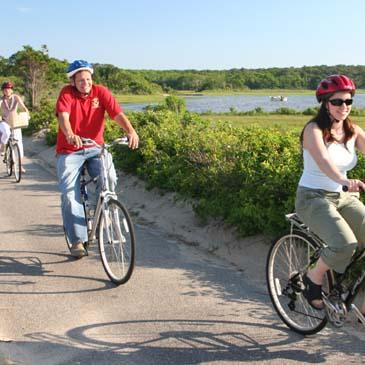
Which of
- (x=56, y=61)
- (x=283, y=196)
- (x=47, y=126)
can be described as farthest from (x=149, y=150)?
(x=56, y=61)

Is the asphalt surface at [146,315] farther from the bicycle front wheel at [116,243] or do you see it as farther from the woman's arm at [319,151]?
the woman's arm at [319,151]

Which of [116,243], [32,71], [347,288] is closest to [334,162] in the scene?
[347,288]

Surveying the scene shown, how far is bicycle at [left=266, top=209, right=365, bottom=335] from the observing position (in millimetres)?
4012

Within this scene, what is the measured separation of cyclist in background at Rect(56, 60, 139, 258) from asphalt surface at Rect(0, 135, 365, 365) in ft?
1.70

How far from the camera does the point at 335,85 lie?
13.0 feet

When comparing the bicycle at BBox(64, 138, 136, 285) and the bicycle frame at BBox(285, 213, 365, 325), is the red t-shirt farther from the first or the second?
the bicycle frame at BBox(285, 213, 365, 325)

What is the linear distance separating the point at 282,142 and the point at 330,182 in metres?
3.27

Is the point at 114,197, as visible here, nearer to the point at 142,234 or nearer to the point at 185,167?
the point at 142,234

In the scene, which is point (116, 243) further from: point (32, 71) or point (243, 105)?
point (243, 105)

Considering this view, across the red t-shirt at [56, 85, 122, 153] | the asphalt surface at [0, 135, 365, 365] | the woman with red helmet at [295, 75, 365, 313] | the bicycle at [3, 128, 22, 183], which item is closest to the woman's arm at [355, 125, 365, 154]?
the woman with red helmet at [295, 75, 365, 313]

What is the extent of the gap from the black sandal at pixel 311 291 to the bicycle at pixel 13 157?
26.8 ft

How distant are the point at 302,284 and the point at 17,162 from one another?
8.36m

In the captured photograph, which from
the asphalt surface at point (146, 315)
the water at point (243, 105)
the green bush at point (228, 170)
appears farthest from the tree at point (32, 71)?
the asphalt surface at point (146, 315)

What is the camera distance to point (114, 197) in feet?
18.5
